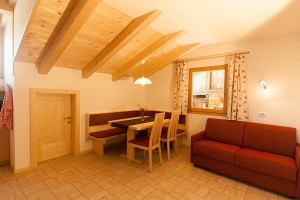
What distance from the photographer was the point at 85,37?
2846 mm

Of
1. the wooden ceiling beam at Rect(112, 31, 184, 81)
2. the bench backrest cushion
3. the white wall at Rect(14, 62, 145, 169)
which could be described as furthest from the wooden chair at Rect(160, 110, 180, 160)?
the white wall at Rect(14, 62, 145, 169)

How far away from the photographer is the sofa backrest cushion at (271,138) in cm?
287

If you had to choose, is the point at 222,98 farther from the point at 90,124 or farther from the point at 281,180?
the point at 90,124

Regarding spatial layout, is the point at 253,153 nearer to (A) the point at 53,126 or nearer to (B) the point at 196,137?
(B) the point at 196,137

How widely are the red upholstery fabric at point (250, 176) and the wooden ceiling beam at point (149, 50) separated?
2.41m

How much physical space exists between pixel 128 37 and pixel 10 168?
11.1ft

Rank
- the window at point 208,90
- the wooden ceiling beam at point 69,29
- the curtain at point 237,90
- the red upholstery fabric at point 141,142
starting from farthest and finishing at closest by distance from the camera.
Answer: the window at point 208,90 < the curtain at point 237,90 < the red upholstery fabric at point 141,142 < the wooden ceiling beam at point 69,29

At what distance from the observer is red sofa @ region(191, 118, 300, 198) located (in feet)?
8.05

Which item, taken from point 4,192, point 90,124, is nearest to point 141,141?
point 90,124

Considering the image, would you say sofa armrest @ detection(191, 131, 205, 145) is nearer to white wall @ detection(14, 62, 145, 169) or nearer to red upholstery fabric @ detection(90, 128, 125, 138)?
red upholstery fabric @ detection(90, 128, 125, 138)

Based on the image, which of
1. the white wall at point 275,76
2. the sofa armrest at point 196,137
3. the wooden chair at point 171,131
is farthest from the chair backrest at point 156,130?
the white wall at point 275,76

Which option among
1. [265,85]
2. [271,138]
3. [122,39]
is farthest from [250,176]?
[122,39]

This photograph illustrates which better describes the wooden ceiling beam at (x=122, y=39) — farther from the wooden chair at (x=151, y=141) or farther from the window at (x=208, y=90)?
the window at (x=208, y=90)

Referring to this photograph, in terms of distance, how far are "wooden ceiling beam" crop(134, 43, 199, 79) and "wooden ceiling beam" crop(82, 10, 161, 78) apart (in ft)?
5.72
